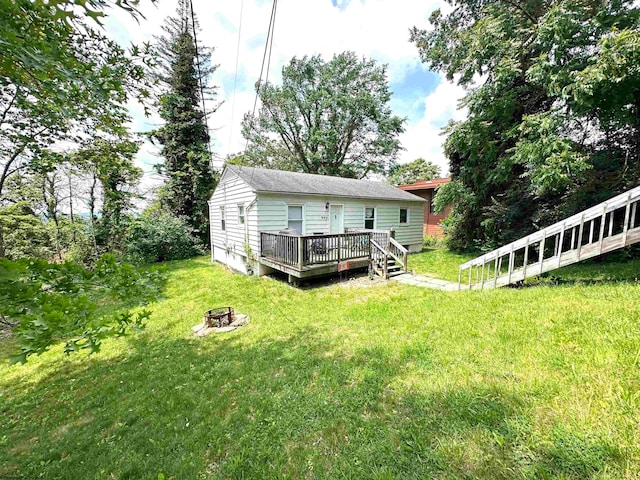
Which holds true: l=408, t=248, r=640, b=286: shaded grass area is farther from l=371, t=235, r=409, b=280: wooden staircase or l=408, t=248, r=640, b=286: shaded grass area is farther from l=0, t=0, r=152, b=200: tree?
l=0, t=0, r=152, b=200: tree

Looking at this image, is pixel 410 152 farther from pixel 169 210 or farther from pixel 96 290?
pixel 96 290

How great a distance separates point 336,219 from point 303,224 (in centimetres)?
170

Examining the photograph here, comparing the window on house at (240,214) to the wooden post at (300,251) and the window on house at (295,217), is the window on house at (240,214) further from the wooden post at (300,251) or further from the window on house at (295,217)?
the wooden post at (300,251)

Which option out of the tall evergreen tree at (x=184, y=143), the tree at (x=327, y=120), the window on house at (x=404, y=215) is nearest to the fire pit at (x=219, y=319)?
the window on house at (x=404, y=215)

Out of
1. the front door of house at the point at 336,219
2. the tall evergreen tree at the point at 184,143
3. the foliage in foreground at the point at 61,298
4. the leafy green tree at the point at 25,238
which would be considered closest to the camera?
the foliage in foreground at the point at 61,298

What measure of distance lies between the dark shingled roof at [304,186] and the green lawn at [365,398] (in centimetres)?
543

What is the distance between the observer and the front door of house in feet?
34.6

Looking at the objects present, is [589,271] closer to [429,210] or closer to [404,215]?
[404,215]

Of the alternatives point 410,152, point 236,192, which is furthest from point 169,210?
point 410,152

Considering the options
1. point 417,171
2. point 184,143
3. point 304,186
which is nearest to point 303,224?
point 304,186

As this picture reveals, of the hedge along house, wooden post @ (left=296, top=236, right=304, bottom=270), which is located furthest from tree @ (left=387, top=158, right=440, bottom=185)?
wooden post @ (left=296, top=236, right=304, bottom=270)

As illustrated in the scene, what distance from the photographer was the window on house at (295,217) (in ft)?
31.2

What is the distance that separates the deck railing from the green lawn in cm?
267

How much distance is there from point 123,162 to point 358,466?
199 inches
